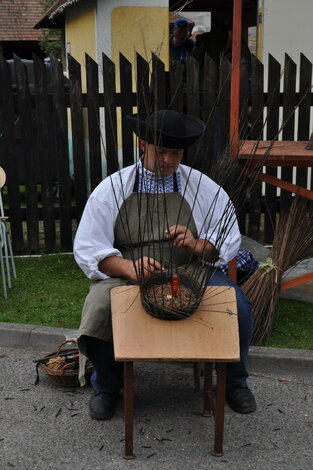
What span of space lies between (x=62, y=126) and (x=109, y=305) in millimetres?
3100

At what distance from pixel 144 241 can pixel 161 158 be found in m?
0.42

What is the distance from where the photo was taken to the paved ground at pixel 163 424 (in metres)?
2.97

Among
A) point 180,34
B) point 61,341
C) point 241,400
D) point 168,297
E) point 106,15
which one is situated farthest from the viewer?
point 106,15

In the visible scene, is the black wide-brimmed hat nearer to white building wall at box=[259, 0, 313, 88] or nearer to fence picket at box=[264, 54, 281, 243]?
fence picket at box=[264, 54, 281, 243]

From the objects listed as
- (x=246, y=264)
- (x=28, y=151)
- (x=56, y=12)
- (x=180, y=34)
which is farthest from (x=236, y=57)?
(x=56, y=12)

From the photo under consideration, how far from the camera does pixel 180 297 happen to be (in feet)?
9.66

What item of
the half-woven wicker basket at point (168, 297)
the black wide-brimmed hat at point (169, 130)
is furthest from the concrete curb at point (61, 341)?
the black wide-brimmed hat at point (169, 130)

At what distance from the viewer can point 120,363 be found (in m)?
3.28

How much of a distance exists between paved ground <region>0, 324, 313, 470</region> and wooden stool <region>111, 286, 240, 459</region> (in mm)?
130

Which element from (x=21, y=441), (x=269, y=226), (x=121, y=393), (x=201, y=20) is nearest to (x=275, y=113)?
(x=269, y=226)

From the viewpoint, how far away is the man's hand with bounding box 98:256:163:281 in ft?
9.85

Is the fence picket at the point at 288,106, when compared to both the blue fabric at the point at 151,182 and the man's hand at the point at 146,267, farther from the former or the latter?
the man's hand at the point at 146,267

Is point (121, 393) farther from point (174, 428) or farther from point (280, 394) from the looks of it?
point (280, 394)

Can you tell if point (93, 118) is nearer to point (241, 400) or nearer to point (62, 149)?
point (62, 149)
